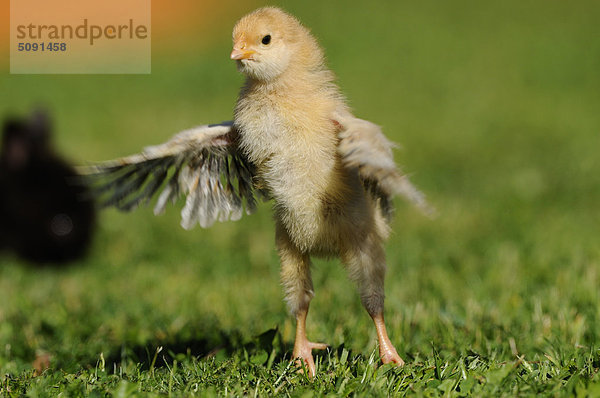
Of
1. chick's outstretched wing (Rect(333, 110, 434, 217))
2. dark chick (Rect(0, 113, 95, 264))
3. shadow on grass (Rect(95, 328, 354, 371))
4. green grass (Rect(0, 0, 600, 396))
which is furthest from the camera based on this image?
dark chick (Rect(0, 113, 95, 264))

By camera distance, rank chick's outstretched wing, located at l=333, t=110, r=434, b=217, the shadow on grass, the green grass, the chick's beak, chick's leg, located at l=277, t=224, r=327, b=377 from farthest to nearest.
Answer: the shadow on grass → chick's leg, located at l=277, t=224, r=327, b=377 → the green grass → the chick's beak → chick's outstretched wing, located at l=333, t=110, r=434, b=217

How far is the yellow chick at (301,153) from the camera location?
3.18 metres

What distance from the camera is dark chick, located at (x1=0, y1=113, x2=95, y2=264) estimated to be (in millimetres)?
6602

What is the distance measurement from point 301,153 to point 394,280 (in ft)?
8.81

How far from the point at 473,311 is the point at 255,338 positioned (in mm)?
1560

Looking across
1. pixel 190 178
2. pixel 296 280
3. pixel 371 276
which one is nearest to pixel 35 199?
pixel 190 178

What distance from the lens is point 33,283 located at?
6113 mm

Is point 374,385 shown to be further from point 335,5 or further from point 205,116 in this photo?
point 335,5

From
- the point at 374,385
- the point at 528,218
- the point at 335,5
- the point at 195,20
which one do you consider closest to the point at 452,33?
the point at 335,5

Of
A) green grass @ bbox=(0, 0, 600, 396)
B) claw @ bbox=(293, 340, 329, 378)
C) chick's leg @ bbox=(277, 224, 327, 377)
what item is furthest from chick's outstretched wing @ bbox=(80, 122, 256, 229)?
claw @ bbox=(293, 340, 329, 378)

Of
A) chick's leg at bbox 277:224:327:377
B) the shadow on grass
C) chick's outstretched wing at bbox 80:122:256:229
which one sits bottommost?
the shadow on grass

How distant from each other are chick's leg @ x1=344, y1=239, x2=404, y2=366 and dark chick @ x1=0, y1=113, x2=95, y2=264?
4.02 meters

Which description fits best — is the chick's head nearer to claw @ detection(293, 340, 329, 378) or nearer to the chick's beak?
the chick's beak

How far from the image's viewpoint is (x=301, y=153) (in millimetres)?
3170
